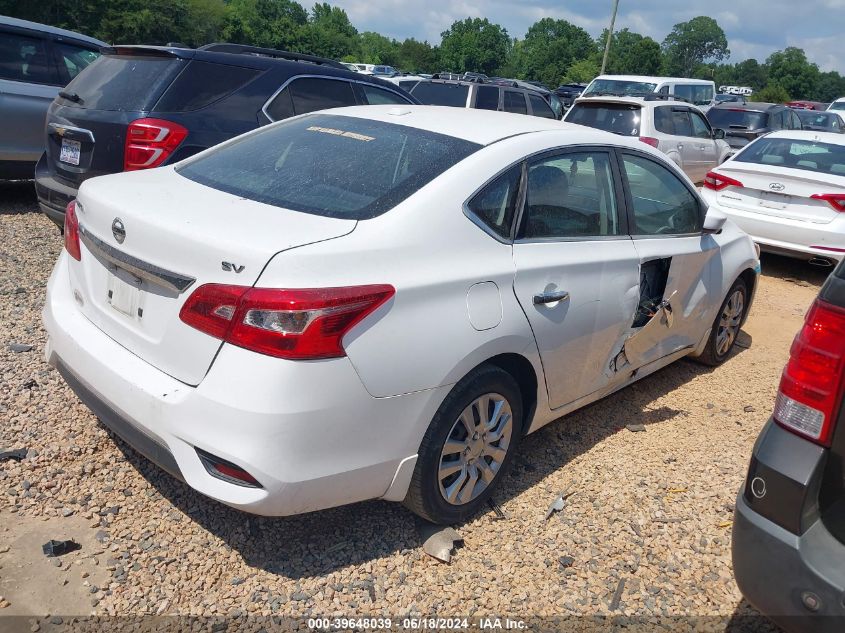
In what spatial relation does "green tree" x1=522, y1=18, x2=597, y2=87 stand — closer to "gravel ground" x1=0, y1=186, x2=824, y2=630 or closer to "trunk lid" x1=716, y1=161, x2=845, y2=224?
"trunk lid" x1=716, y1=161, x2=845, y2=224

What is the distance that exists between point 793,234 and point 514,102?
23.6 ft

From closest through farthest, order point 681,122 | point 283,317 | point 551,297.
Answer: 1. point 283,317
2. point 551,297
3. point 681,122

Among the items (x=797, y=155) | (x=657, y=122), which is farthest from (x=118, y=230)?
(x=657, y=122)

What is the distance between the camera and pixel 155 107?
5184mm

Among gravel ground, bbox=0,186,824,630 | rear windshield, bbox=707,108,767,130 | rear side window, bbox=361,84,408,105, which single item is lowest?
gravel ground, bbox=0,186,824,630

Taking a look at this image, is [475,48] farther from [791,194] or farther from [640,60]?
[791,194]

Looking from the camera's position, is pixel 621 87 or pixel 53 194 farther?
pixel 621 87

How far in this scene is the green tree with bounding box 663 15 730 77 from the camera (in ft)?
481

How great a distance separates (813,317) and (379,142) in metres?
1.95

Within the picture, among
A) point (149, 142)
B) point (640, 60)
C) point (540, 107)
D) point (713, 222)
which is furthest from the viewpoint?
point (640, 60)

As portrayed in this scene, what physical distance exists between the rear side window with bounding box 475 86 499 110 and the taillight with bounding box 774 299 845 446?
11377mm

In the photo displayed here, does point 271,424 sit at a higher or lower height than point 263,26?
lower

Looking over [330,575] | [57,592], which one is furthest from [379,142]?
[57,592]

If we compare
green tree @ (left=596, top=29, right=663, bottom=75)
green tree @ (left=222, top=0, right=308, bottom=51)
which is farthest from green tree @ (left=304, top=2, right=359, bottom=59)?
green tree @ (left=596, top=29, right=663, bottom=75)
